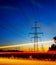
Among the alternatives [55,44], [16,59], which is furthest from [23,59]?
[55,44]

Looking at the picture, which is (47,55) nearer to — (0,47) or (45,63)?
(45,63)

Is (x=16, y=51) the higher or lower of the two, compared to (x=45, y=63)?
→ higher

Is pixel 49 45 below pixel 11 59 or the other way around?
the other way around

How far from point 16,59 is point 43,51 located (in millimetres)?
494

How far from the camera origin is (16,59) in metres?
3.14

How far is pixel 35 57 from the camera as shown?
3.09 m

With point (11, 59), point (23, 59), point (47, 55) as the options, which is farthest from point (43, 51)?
point (11, 59)

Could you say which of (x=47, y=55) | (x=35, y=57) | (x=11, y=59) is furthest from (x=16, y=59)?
(x=47, y=55)

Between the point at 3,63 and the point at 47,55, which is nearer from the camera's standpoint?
the point at 47,55

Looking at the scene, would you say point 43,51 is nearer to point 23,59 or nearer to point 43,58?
point 43,58

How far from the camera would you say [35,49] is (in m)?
3.08

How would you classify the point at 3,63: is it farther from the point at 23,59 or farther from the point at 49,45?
the point at 49,45

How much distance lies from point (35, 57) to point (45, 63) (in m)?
0.20

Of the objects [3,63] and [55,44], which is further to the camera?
[3,63]
